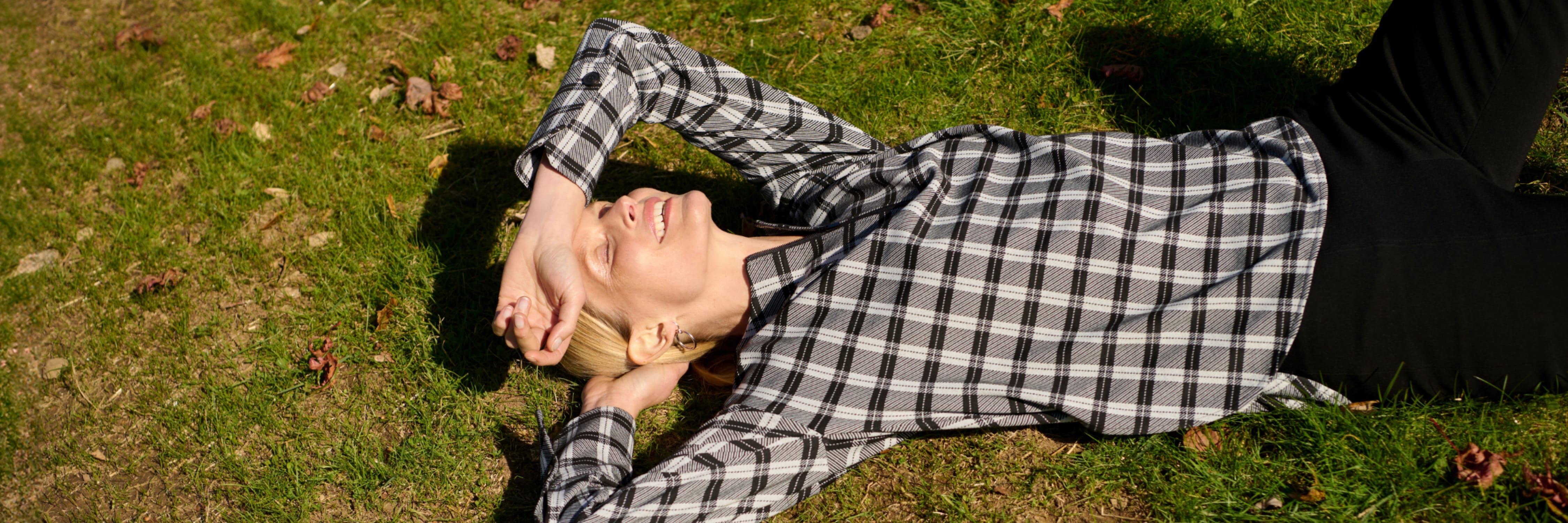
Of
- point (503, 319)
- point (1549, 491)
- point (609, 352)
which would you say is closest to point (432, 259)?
point (609, 352)

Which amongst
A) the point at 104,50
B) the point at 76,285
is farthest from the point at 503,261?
the point at 104,50

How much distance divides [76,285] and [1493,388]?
6802 millimetres

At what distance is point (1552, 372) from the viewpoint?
116 inches

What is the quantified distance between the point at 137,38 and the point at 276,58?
4.06 ft

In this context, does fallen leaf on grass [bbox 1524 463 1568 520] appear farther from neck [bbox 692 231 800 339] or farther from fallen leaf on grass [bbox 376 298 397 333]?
fallen leaf on grass [bbox 376 298 397 333]

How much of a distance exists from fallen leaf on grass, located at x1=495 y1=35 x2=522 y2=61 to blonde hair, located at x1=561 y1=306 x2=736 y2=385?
7.71 feet

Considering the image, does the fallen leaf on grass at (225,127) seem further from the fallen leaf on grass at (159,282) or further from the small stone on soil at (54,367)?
the small stone on soil at (54,367)

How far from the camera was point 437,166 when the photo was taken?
16.0 feet

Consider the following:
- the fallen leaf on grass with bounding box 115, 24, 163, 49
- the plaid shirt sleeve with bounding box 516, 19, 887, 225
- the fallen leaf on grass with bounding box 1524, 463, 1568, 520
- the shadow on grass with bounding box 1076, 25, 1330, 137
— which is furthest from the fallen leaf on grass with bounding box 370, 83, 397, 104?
the fallen leaf on grass with bounding box 1524, 463, 1568, 520

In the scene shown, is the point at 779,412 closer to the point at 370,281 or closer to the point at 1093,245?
the point at 1093,245

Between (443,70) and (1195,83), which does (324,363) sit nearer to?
(443,70)

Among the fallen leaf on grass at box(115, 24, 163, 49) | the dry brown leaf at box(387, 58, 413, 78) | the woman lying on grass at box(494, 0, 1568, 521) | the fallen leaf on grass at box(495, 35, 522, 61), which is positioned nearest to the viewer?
the woman lying on grass at box(494, 0, 1568, 521)

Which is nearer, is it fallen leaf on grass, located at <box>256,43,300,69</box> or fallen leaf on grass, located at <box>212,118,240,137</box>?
fallen leaf on grass, located at <box>212,118,240,137</box>

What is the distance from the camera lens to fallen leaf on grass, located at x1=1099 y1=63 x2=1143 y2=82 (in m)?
4.50
